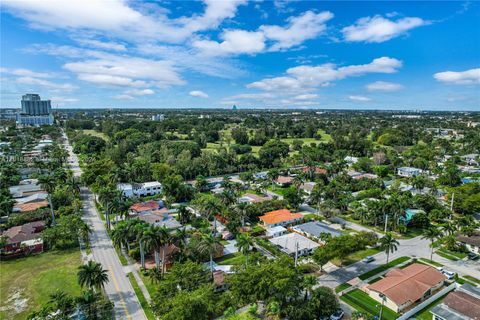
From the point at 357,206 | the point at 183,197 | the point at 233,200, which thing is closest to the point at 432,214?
the point at 357,206

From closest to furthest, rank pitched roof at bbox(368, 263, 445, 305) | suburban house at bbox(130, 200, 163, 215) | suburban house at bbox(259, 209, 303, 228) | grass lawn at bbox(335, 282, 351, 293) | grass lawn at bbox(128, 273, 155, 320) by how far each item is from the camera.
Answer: grass lawn at bbox(128, 273, 155, 320) < pitched roof at bbox(368, 263, 445, 305) < grass lawn at bbox(335, 282, 351, 293) < suburban house at bbox(259, 209, 303, 228) < suburban house at bbox(130, 200, 163, 215)

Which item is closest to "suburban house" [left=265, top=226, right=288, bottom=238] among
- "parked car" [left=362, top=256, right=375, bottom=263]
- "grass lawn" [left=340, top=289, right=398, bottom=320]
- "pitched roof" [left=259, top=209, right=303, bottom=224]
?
"pitched roof" [left=259, top=209, right=303, bottom=224]

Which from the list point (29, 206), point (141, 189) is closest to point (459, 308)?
point (141, 189)

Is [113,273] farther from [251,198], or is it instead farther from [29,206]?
[251,198]

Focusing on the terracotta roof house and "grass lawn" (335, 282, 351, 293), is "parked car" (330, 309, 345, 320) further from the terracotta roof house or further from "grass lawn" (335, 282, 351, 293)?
the terracotta roof house

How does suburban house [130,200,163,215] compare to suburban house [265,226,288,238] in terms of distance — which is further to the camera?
suburban house [130,200,163,215]

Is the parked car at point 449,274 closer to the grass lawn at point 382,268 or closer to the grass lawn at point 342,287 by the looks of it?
the grass lawn at point 382,268
